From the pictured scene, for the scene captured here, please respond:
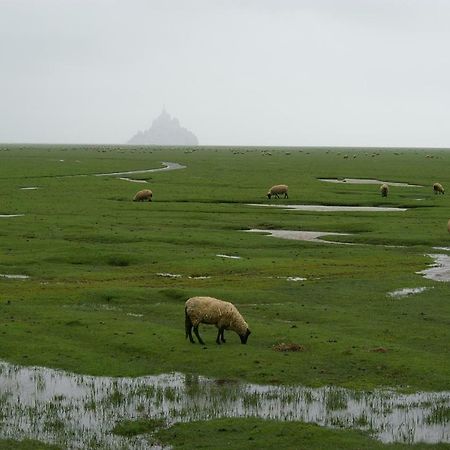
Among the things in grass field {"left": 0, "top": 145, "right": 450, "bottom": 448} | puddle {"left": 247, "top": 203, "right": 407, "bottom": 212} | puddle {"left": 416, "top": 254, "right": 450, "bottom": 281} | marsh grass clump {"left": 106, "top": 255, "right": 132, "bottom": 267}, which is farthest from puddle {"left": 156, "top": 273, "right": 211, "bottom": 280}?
puddle {"left": 247, "top": 203, "right": 407, "bottom": 212}

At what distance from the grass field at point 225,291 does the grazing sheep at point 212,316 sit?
0.51m

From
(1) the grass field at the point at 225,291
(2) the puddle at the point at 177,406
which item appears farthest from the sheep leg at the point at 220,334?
(2) the puddle at the point at 177,406

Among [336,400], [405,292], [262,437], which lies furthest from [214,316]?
[405,292]

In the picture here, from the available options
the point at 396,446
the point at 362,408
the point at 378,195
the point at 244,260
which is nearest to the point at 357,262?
the point at 244,260

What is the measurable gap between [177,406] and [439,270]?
20074 millimetres

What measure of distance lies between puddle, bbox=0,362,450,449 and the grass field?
2.48 feet

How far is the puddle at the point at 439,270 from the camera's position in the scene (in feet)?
106

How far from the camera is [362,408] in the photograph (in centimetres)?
1709

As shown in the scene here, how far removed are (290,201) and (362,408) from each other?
48112 mm

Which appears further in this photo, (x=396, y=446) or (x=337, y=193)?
(x=337, y=193)

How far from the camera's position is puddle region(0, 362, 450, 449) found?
15.5 metres

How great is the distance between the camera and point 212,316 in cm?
2178

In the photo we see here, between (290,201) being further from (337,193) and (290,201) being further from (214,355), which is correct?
(214,355)

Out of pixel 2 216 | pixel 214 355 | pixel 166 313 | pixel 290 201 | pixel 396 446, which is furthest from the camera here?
pixel 290 201
